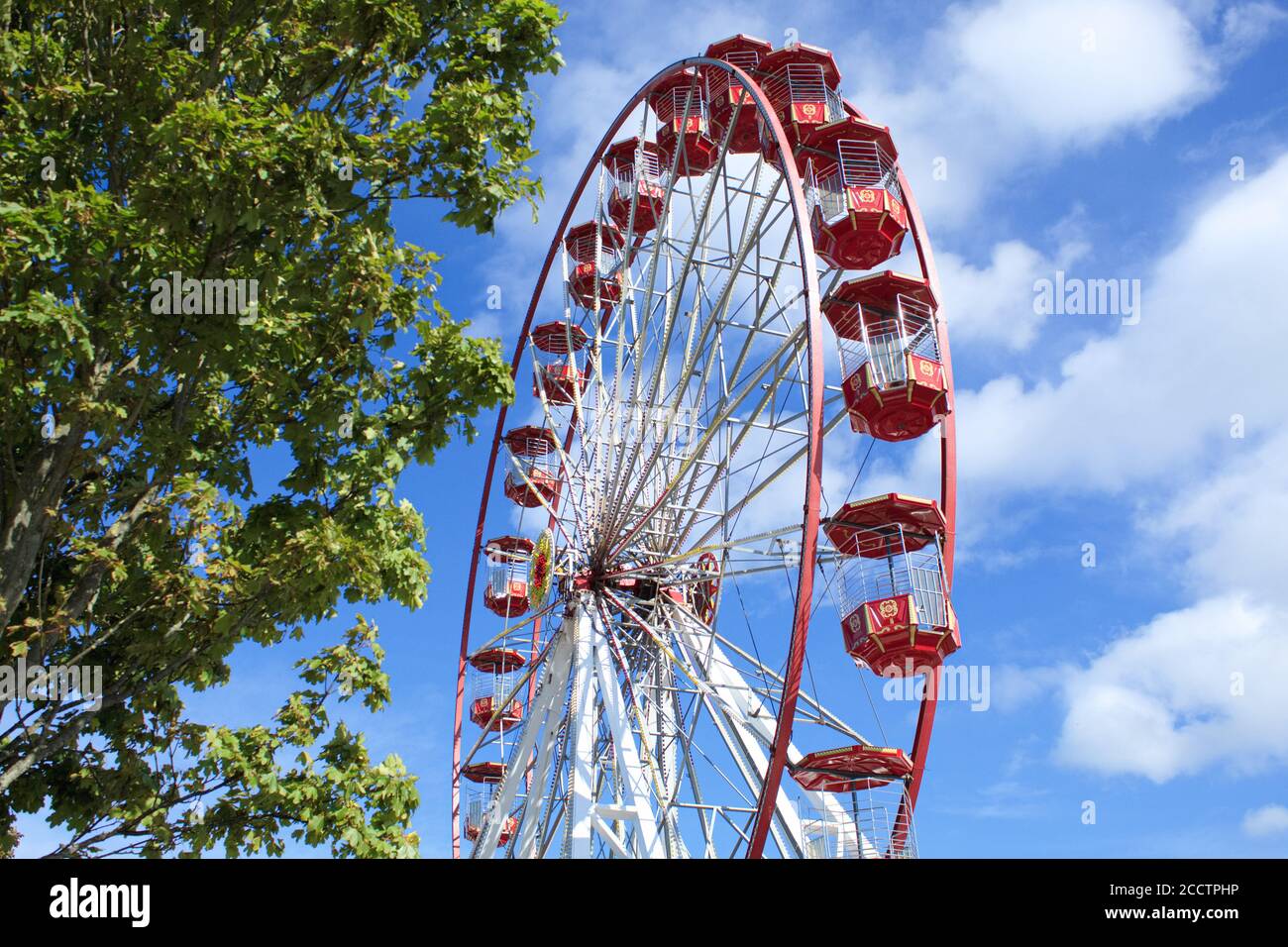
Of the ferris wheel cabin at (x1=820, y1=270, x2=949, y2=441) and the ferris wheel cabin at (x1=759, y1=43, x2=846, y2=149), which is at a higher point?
the ferris wheel cabin at (x1=759, y1=43, x2=846, y2=149)

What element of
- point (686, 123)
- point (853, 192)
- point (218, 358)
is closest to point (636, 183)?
point (686, 123)

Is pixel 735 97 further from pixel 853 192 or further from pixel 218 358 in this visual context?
pixel 218 358

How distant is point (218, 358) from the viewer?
675cm

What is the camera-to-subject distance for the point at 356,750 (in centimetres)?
811

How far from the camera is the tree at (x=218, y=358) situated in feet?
21.8

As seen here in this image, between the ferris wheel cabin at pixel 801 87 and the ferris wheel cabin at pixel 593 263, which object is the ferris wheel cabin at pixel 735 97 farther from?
the ferris wheel cabin at pixel 593 263

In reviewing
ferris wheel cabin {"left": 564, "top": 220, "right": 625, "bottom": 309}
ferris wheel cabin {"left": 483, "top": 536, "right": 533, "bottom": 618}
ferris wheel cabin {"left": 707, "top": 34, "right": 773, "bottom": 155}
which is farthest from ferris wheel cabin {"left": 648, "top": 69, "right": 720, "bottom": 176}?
ferris wheel cabin {"left": 483, "top": 536, "right": 533, "bottom": 618}

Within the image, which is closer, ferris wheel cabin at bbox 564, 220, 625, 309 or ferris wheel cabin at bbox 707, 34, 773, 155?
ferris wheel cabin at bbox 707, 34, 773, 155

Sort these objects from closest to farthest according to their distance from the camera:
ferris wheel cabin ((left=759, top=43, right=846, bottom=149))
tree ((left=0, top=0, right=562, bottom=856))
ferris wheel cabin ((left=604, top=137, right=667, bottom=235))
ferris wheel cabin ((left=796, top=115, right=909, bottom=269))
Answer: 1. tree ((left=0, top=0, right=562, bottom=856))
2. ferris wheel cabin ((left=796, top=115, right=909, bottom=269))
3. ferris wheel cabin ((left=759, top=43, right=846, bottom=149))
4. ferris wheel cabin ((left=604, top=137, right=667, bottom=235))

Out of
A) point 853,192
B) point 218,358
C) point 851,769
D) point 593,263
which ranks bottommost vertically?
point 851,769

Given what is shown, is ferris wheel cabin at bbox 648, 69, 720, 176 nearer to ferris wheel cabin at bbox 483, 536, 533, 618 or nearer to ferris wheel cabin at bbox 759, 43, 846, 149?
ferris wheel cabin at bbox 759, 43, 846, 149

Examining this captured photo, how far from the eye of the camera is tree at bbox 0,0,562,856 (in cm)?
663

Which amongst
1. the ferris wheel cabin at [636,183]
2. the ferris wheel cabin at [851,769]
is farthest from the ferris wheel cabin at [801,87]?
the ferris wheel cabin at [851,769]
